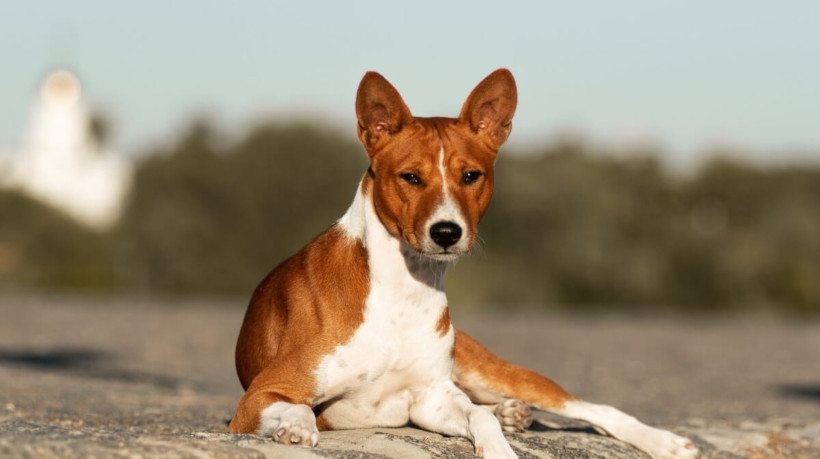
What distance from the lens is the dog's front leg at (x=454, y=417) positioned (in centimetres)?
675

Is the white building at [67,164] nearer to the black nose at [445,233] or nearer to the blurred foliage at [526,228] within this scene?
the blurred foliage at [526,228]

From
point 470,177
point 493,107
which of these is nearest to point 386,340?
point 470,177

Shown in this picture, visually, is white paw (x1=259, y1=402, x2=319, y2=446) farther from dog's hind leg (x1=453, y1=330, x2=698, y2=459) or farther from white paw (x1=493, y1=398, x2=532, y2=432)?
white paw (x1=493, y1=398, x2=532, y2=432)

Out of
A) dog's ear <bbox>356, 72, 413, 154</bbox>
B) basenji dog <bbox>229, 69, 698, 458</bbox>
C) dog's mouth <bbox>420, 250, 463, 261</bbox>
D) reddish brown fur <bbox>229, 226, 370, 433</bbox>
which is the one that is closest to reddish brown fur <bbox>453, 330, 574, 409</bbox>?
basenji dog <bbox>229, 69, 698, 458</bbox>

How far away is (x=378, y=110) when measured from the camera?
7227mm

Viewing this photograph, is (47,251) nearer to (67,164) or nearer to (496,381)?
(67,164)

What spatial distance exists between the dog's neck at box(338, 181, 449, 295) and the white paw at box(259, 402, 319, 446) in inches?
36.8

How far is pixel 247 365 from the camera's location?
788cm

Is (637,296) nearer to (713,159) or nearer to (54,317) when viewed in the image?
(713,159)

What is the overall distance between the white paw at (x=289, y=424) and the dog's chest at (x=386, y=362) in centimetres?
36

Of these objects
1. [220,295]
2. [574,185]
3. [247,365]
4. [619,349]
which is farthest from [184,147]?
[247,365]

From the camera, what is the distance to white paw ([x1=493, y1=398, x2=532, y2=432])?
7836 mm

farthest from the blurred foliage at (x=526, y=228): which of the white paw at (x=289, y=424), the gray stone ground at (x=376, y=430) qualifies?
the white paw at (x=289, y=424)

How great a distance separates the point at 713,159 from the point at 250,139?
84.1ft
